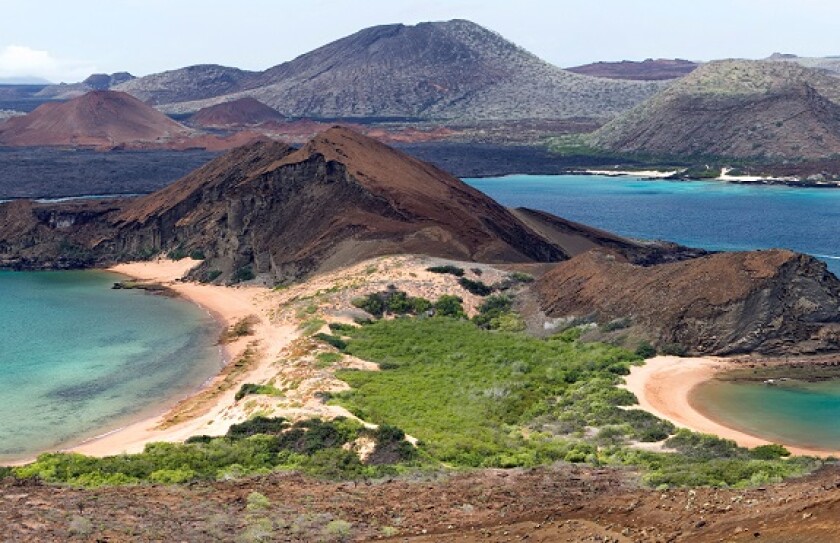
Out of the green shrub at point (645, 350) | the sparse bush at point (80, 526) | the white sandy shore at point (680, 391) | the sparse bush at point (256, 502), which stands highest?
the green shrub at point (645, 350)

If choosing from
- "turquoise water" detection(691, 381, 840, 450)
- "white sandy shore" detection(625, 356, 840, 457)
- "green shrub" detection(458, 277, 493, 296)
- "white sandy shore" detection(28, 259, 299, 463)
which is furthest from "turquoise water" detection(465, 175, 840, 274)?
"white sandy shore" detection(28, 259, 299, 463)

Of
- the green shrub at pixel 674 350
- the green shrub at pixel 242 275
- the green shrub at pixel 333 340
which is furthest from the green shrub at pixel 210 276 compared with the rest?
the green shrub at pixel 674 350

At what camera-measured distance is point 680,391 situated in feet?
154

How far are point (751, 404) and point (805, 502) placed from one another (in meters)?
21.7

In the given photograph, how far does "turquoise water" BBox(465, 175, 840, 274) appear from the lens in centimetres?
10838

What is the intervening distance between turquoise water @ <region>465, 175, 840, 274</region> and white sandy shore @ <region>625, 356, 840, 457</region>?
43413 mm

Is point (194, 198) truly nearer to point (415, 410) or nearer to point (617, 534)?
point (415, 410)

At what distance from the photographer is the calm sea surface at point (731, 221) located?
4275cm

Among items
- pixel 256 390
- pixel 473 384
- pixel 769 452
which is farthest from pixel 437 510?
pixel 256 390

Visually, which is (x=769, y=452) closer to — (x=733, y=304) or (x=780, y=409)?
(x=780, y=409)

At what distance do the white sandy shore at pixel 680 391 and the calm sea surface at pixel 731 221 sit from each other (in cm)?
78

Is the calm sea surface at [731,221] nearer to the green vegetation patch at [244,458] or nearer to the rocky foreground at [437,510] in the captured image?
the rocky foreground at [437,510]

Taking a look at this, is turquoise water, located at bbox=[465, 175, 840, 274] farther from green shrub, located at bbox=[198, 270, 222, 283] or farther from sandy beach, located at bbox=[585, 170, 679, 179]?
green shrub, located at bbox=[198, 270, 222, 283]

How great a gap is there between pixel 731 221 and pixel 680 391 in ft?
264
